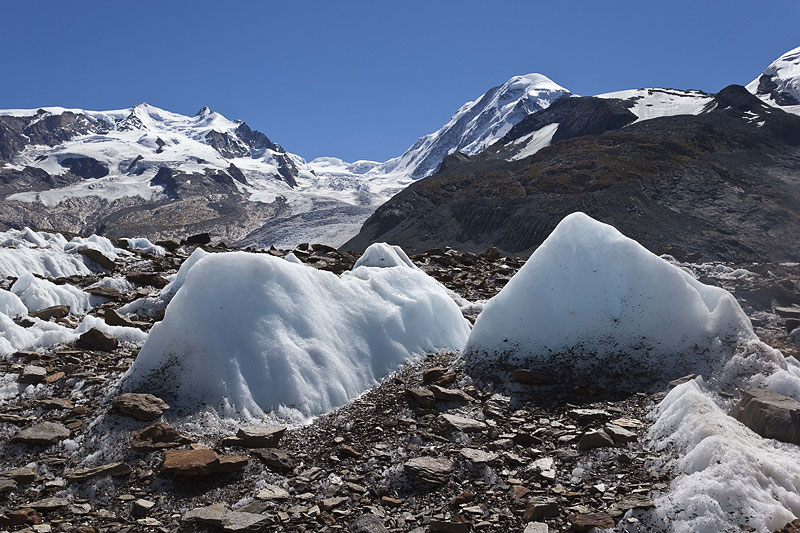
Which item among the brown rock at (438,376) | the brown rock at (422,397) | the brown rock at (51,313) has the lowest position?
the brown rock at (422,397)

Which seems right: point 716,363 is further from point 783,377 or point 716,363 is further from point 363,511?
point 363,511

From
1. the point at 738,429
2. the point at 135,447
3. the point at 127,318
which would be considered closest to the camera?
the point at 738,429

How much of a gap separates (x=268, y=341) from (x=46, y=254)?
1571 cm

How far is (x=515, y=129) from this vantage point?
15988cm

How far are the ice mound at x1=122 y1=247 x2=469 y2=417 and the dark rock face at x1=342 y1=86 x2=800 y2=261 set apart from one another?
128 feet

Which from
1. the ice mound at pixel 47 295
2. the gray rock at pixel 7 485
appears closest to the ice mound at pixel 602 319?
the gray rock at pixel 7 485

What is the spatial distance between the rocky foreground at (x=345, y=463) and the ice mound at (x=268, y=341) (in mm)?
386

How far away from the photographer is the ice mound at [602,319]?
7230 millimetres

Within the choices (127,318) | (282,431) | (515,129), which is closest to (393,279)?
(282,431)

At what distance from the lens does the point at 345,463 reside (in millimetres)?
5965

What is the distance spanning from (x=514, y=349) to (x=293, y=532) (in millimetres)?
4245

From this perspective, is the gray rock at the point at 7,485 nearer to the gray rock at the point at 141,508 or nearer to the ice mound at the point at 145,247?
the gray rock at the point at 141,508

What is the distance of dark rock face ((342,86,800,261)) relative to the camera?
46625 millimetres

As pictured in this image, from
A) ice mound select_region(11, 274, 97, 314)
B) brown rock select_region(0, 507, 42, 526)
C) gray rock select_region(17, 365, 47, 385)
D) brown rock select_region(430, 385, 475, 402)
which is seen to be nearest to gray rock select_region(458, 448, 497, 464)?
brown rock select_region(430, 385, 475, 402)
